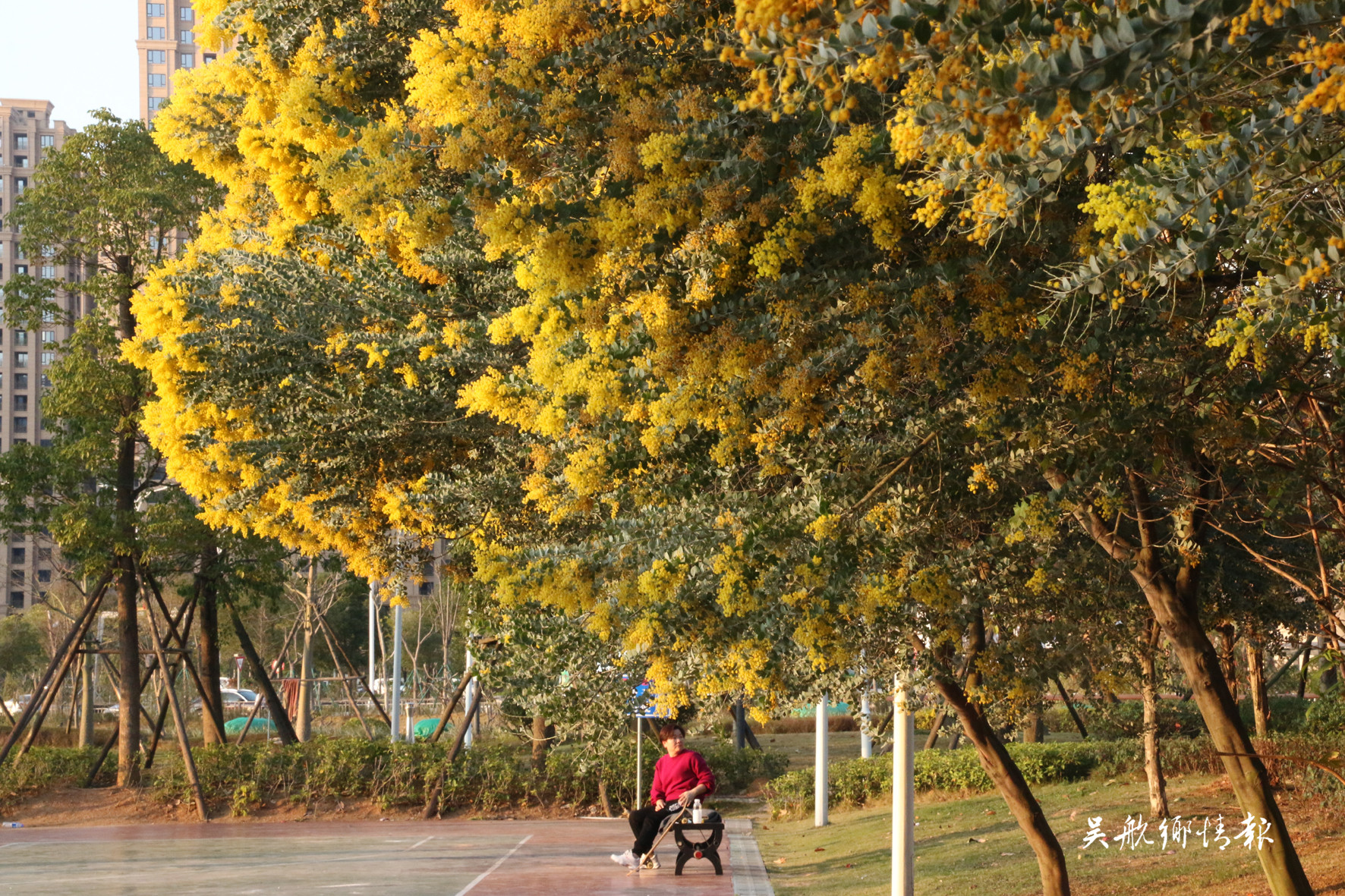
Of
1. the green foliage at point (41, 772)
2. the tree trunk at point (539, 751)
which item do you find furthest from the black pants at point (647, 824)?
the green foliage at point (41, 772)

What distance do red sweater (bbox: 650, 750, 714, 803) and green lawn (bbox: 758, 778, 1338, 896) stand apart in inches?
41.7

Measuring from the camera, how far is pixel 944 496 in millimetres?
6504

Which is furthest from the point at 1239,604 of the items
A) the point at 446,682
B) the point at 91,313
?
the point at 446,682

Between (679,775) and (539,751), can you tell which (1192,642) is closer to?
(679,775)

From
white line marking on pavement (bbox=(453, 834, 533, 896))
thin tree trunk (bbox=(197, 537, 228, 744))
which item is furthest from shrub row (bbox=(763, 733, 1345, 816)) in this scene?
thin tree trunk (bbox=(197, 537, 228, 744))

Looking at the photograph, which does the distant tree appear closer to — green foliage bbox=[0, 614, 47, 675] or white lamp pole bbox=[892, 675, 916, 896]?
white lamp pole bbox=[892, 675, 916, 896]

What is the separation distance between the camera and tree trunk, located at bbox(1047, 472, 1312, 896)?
773cm

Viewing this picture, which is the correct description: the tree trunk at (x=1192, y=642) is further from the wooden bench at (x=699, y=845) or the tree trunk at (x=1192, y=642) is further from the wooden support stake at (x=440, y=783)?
the wooden support stake at (x=440, y=783)

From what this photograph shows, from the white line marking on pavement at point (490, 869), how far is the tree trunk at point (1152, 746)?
601 centimetres

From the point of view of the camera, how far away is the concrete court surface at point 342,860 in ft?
35.3

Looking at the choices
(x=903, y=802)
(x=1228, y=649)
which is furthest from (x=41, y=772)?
(x=1228, y=649)

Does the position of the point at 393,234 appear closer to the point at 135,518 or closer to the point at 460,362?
the point at 460,362

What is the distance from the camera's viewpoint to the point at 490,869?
12.1 metres

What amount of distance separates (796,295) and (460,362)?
139 inches
